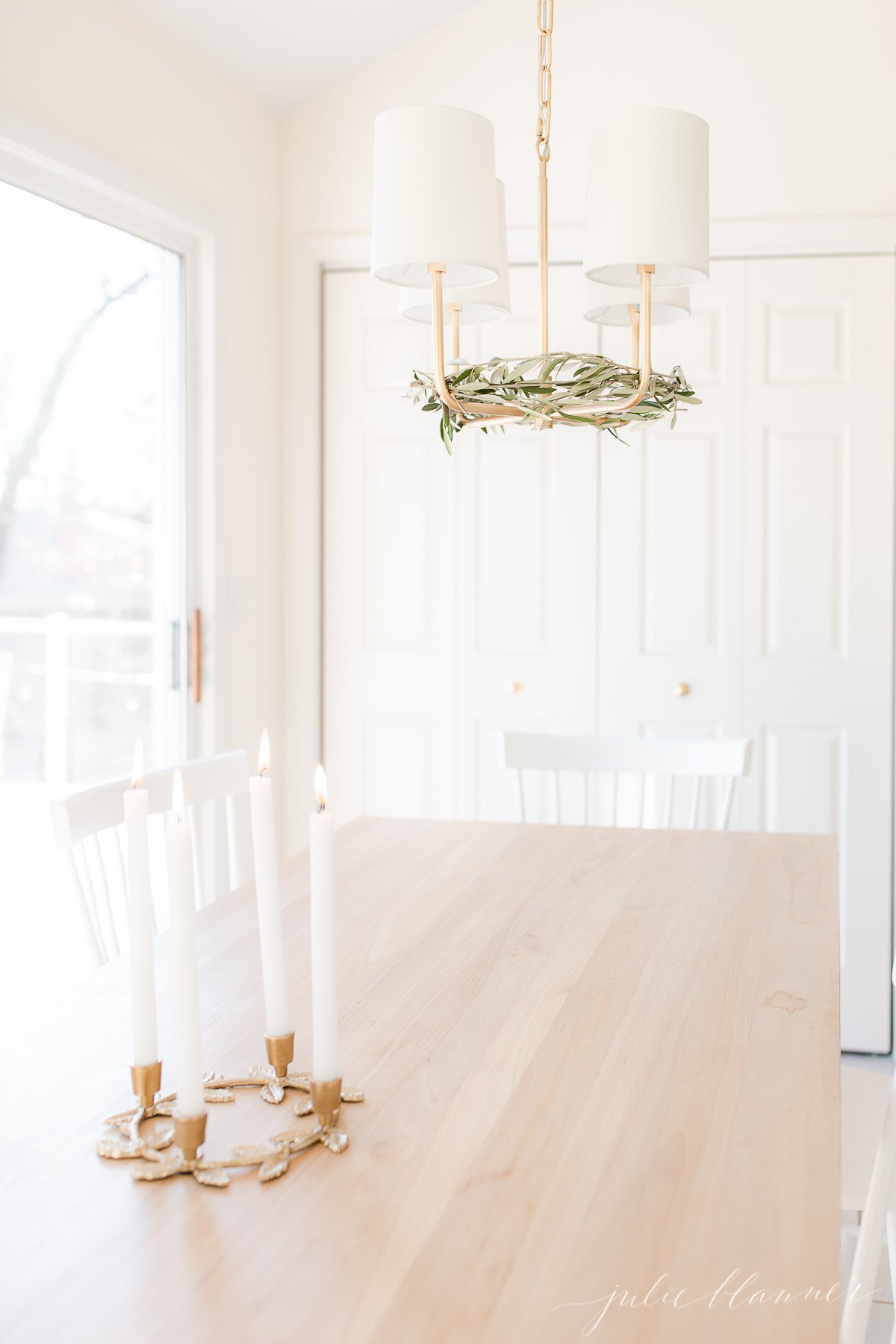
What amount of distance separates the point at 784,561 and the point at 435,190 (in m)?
2.07

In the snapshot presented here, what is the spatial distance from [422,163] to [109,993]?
0.95 m

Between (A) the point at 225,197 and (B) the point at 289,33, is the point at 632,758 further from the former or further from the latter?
(B) the point at 289,33

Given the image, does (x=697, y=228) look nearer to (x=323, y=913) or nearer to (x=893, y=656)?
(x=323, y=913)

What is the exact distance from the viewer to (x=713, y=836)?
6.82 feet

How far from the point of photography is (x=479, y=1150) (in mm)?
940

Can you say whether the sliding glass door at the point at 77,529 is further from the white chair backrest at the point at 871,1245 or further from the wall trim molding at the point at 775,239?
the white chair backrest at the point at 871,1245

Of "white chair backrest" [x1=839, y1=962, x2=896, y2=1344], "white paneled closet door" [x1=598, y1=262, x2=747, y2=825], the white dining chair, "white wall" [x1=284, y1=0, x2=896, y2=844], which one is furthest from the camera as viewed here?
"white paneled closet door" [x1=598, y1=262, x2=747, y2=825]

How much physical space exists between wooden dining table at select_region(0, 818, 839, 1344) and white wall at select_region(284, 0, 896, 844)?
6.85ft

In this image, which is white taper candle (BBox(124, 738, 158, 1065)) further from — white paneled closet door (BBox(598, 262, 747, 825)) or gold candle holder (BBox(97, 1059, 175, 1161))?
white paneled closet door (BBox(598, 262, 747, 825))

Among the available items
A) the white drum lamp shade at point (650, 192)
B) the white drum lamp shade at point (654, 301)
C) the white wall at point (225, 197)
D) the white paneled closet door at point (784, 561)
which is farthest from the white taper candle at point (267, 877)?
the white paneled closet door at point (784, 561)

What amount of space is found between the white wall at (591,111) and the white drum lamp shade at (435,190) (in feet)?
6.25

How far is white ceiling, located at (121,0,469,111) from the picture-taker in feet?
8.93

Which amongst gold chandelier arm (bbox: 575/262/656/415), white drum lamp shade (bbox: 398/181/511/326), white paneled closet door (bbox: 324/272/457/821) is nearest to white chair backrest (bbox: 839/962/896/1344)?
gold chandelier arm (bbox: 575/262/656/415)

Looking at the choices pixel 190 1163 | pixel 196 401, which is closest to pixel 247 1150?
pixel 190 1163
